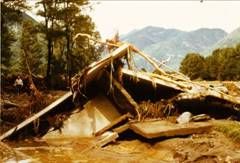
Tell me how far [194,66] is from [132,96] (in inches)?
2589

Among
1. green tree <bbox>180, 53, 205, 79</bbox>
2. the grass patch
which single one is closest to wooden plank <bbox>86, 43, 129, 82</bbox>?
the grass patch

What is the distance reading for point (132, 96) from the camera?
1118 cm

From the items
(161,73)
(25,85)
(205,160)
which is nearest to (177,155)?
(205,160)

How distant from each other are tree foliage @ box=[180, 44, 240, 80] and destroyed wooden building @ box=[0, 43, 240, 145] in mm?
51687

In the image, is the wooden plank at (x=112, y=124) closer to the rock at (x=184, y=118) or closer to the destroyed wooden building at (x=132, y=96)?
the destroyed wooden building at (x=132, y=96)

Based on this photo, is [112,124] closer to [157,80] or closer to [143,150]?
[157,80]

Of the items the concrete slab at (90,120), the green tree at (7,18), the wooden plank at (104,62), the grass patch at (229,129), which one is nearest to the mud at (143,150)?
the grass patch at (229,129)

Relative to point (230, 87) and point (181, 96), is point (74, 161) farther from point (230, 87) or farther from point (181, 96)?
point (230, 87)

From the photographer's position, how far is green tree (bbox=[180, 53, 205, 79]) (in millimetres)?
73781

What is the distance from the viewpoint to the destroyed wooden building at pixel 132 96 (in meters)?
10.3

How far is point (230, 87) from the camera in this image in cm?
1317

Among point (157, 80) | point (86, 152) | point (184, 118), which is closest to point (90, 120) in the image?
point (157, 80)

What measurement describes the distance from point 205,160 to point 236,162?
51 cm

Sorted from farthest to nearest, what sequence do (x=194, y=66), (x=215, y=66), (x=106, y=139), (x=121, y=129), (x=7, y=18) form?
1. (x=194, y=66)
2. (x=215, y=66)
3. (x=7, y=18)
4. (x=121, y=129)
5. (x=106, y=139)
